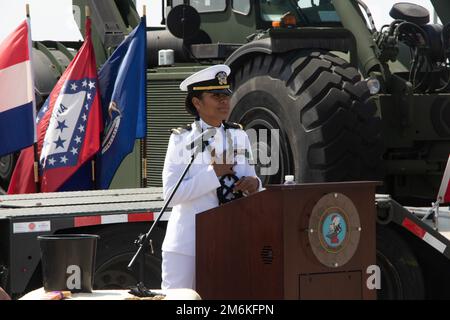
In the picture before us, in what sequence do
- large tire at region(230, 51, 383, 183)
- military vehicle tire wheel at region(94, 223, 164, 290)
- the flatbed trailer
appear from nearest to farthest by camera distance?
the flatbed trailer → military vehicle tire wheel at region(94, 223, 164, 290) → large tire at region(230, 51, 383, 183)

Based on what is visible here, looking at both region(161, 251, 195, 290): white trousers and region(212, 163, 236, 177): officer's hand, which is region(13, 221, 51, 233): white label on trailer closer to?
region(161, 251, 195, 290): white trousers

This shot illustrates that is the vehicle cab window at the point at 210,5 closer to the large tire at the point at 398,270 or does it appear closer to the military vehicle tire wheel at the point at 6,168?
the military vehicle tire wheel at the point at 6,168

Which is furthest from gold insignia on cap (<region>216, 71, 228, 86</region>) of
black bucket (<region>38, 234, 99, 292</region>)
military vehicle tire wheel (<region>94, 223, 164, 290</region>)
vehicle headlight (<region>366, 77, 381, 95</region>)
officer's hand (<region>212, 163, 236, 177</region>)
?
vehicle headlight (<region>366, 77, 381, 95</region>)

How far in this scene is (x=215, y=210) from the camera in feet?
19.4

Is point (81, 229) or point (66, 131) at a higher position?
point (66, 131)

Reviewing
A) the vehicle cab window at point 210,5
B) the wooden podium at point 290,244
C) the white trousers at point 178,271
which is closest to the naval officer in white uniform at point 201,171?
the white trousers at point 178,271

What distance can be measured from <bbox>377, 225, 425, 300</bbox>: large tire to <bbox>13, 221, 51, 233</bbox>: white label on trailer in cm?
202

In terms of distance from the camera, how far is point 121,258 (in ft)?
26.4

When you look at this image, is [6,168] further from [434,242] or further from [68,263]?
[68,263]

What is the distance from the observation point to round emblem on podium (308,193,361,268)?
5723mm

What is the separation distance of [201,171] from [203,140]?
178 millimetres

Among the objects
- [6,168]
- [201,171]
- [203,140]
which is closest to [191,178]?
[201,171]

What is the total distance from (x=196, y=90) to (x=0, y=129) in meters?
5.25

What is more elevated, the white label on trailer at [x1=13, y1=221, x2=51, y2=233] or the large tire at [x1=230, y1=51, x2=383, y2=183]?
the large tire at [x1=230, y1=51, x2=383, y2=183]
